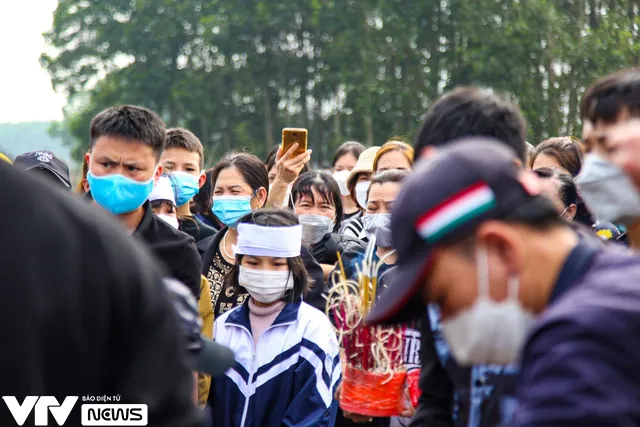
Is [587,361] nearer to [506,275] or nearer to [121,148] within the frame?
[506,275]

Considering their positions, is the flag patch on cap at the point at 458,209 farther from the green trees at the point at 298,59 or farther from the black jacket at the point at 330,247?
the green trees at the point at 298,59

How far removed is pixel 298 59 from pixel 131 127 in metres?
51.4

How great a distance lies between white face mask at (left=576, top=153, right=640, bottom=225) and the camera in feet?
11.5

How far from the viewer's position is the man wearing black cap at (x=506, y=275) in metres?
2.12

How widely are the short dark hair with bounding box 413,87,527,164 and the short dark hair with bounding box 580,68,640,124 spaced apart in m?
0.24

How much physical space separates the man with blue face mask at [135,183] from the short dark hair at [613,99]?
7.13 feet

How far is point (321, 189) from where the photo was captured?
7832 millimetres

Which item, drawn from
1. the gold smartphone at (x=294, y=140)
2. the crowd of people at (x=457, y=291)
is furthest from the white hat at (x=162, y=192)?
the crowd of people at (x=457, y=291)

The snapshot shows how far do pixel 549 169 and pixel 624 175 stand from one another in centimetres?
328

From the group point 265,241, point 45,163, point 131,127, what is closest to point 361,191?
point 45,163

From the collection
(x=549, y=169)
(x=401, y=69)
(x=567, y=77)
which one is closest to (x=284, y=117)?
(x=401, y=69)

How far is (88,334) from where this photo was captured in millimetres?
2094

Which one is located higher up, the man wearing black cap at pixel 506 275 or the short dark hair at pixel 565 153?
the man wearing black cap at pixel 506 275

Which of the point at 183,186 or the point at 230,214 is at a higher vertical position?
the point at 183,186
